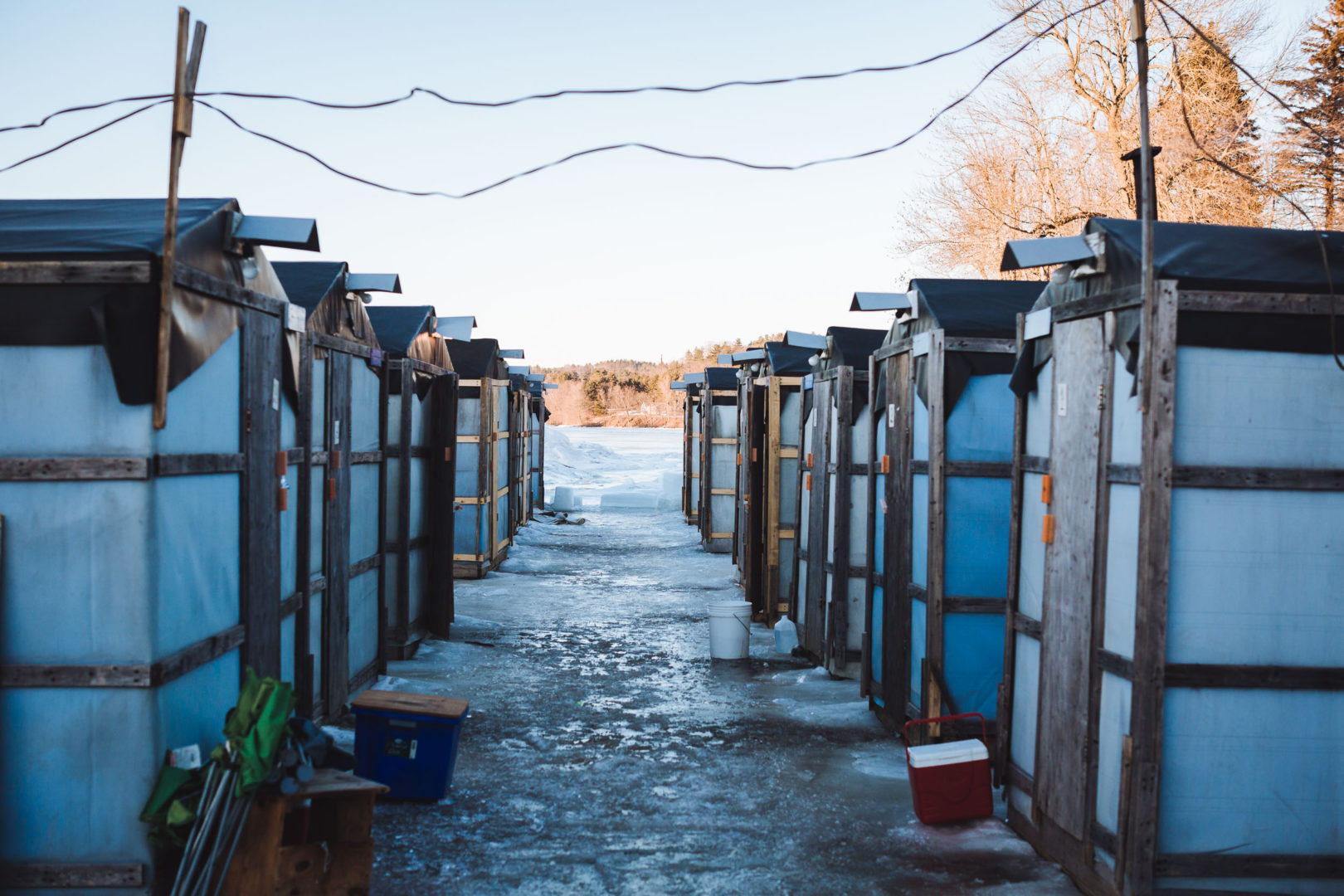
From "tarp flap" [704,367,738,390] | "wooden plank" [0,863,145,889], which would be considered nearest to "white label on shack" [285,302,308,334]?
"wooden plank" [0,863,145,889]

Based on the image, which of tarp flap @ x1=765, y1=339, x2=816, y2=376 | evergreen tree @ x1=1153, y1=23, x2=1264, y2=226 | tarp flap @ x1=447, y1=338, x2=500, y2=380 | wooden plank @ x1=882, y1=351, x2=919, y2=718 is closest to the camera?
wooden plank @ x1=882, y1=351, x2=919, y2=718

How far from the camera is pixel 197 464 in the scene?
488 centimetres

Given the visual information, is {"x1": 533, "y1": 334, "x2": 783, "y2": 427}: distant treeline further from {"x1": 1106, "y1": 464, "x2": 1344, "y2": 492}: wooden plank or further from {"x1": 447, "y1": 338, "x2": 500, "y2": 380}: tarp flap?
{"x1": 1106, "y1": 464, "x2": 1344, "y2": 492}: wooden plank

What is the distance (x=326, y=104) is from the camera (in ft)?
18.8

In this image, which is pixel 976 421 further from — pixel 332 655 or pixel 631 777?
pixel 332 655

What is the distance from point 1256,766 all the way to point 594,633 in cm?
808

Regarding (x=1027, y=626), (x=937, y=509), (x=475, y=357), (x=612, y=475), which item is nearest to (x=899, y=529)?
(x=937, y=509)

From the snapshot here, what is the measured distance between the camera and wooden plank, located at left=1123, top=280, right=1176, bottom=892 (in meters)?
4.38

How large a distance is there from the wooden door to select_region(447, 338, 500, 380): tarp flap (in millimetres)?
11314

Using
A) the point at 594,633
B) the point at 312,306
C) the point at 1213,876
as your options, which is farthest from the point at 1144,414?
the point at 594,633

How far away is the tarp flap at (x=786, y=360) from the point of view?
41.7 feet

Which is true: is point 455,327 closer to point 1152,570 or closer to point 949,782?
point 949,782

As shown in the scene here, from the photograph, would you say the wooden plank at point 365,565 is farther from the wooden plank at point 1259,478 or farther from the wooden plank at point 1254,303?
the wooden plank at point 1254,303

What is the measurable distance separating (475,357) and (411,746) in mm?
10467
